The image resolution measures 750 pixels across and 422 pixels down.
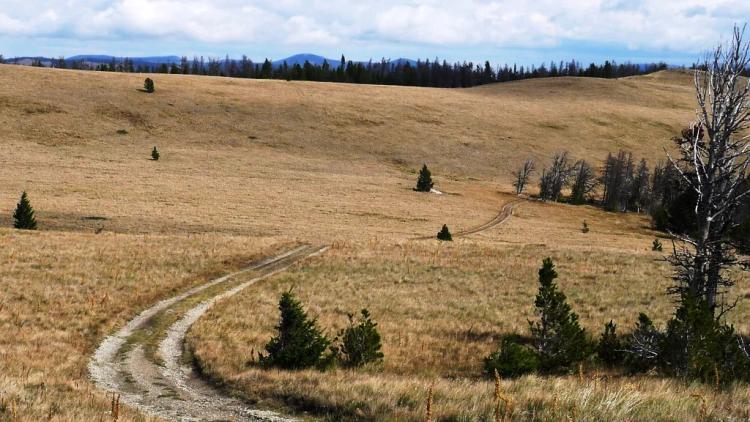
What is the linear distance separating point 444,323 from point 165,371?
40.5ft

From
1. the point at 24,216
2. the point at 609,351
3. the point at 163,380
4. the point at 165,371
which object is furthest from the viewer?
the point at 24,216

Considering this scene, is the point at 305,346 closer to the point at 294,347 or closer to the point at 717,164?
the point at 294,347

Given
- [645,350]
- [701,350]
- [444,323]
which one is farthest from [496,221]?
[701,350]

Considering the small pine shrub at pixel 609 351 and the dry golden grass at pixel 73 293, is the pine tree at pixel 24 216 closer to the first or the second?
the dry golden grass at pixel 73 293

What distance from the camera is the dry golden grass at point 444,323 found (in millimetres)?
10062

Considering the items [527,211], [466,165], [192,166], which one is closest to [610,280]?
[527,211]

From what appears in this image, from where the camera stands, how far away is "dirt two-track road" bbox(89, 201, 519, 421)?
39.8 ft

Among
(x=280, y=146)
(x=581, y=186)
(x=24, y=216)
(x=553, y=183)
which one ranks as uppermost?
(x=280, y=146)

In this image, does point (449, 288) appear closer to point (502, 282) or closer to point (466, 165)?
point (502, 282)

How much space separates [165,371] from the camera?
53.5 ft

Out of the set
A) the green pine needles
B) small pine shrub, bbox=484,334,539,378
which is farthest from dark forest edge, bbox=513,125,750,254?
small pine shrub, bbox=484,334,539,378

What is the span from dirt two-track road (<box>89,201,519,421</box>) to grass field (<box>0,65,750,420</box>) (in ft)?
2.08

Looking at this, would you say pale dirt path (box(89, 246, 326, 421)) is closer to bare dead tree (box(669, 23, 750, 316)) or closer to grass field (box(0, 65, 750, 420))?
grass field (box(0, 65, 750, 420))

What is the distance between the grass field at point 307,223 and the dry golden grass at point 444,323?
0.13 m
